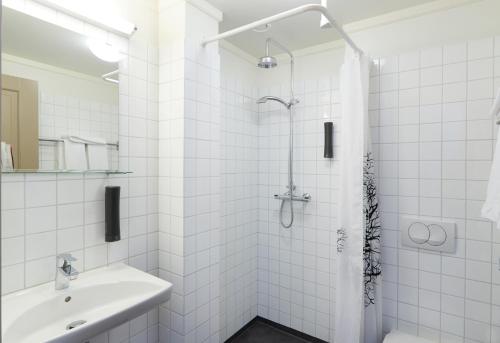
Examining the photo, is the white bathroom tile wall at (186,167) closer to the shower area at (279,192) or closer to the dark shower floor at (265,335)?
the shower area at (279,192)

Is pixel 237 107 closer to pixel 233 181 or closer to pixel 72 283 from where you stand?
pixel 233 181

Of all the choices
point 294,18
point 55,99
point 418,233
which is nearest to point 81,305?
point 55,99

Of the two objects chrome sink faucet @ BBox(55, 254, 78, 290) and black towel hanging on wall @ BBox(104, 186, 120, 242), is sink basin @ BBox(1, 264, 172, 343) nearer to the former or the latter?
chrome sink faucet @ BBox(55, 254, 78, 290)

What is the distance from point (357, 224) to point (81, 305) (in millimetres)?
1527

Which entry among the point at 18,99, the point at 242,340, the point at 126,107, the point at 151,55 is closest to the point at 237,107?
the point at 151,55

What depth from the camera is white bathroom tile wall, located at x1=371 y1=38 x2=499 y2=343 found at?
1773 millimetres

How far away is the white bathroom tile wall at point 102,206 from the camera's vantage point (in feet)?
4.41

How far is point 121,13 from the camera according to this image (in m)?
1.69

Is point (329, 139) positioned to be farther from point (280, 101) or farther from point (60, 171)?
point (60, 171)

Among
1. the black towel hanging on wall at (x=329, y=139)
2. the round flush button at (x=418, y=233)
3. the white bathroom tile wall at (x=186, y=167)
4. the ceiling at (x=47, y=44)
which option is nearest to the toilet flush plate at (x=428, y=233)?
the round flush button at (x=418, y=233)

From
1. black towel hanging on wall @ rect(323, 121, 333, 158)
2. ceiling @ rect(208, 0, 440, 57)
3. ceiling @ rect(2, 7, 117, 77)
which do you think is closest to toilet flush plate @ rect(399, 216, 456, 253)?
black towel hanging on wall @ rect(323, 121, 333, 158)

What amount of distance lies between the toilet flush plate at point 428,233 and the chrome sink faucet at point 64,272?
190cm

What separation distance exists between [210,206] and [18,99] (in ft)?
3.65

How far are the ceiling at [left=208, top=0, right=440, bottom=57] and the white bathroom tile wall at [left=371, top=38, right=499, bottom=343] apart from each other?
0.35 m
